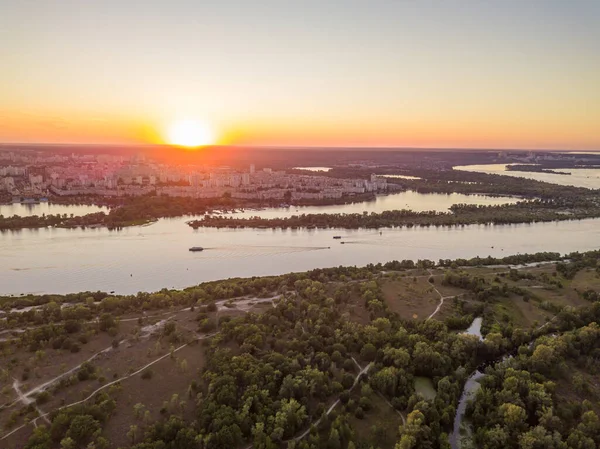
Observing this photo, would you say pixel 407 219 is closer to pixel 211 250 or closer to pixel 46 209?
pixel 211 250

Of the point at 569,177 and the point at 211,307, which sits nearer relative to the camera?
the point at 211,307

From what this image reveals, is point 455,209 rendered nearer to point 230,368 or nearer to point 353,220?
point 353,220

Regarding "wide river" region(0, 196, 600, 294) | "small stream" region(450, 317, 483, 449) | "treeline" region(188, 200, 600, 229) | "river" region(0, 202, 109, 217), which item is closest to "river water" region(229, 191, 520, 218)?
"treeline" region(188, 200, 600, 229)

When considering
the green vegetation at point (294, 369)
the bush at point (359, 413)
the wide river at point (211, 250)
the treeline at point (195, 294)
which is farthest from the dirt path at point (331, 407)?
the wide river at point (211, 250)

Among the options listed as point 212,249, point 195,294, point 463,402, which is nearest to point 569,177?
point 212,249

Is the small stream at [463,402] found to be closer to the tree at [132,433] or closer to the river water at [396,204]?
the tree at [132,433]

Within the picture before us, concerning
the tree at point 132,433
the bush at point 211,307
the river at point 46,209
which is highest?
the river at point 46,209

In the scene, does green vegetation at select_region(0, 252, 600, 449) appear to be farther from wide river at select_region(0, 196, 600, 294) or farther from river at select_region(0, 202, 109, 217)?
river at select_region(0, 202, 109, 217)

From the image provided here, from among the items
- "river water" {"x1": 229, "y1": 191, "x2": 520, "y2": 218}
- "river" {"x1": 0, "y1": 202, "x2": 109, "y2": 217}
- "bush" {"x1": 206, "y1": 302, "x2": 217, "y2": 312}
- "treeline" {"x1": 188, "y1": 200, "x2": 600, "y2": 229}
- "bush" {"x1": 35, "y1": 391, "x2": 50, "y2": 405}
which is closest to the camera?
"bush" {"x1": 35, "y1": 391, "x2": 50, "y2": 405}
